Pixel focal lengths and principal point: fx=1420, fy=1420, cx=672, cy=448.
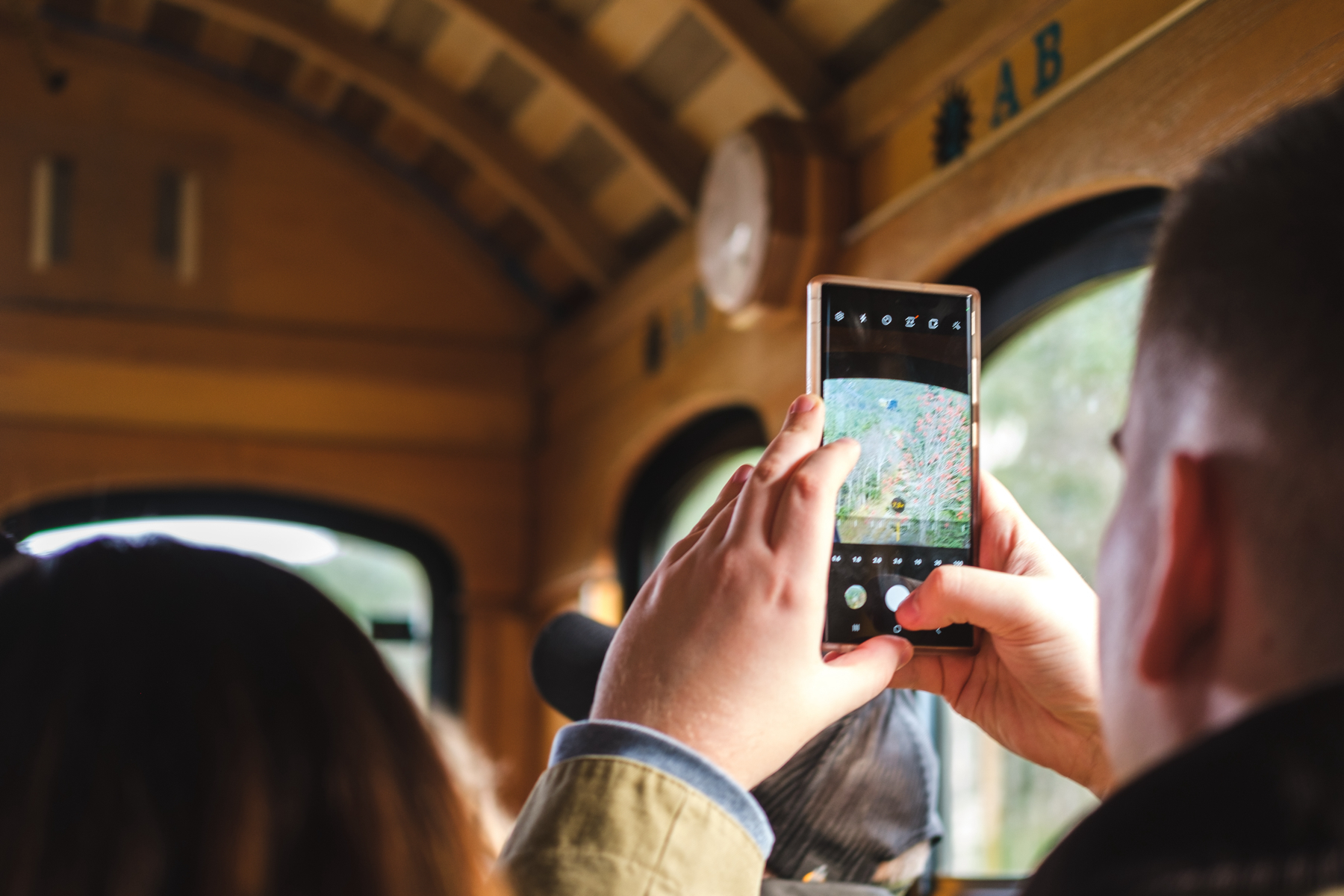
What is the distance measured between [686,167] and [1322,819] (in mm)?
3597

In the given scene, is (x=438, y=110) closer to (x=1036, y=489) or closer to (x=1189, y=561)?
(x=1036, y=489)

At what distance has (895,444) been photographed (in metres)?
0.95

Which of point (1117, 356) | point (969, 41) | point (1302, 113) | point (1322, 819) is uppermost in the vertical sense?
point (969, 41)

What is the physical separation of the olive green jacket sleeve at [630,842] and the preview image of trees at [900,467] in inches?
11.4

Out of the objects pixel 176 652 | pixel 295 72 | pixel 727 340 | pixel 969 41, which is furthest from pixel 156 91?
pixel 176 652

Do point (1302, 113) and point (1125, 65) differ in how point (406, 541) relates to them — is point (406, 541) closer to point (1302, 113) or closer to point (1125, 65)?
point (1125, 65)

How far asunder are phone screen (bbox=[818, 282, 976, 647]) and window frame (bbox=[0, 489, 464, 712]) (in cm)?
425

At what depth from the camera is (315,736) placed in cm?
57

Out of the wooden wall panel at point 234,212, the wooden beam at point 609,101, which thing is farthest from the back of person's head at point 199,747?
the wooden wall panel at point 234,212

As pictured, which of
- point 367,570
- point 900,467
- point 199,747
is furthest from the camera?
point 367,570

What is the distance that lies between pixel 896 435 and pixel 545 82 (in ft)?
11.4

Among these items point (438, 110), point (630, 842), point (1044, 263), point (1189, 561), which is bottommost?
point (630, 842)

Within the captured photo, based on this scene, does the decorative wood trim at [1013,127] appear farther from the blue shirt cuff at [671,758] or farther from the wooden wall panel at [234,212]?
the wooden wall panel at [234,212]

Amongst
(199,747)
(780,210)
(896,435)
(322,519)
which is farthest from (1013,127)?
(322,519)
